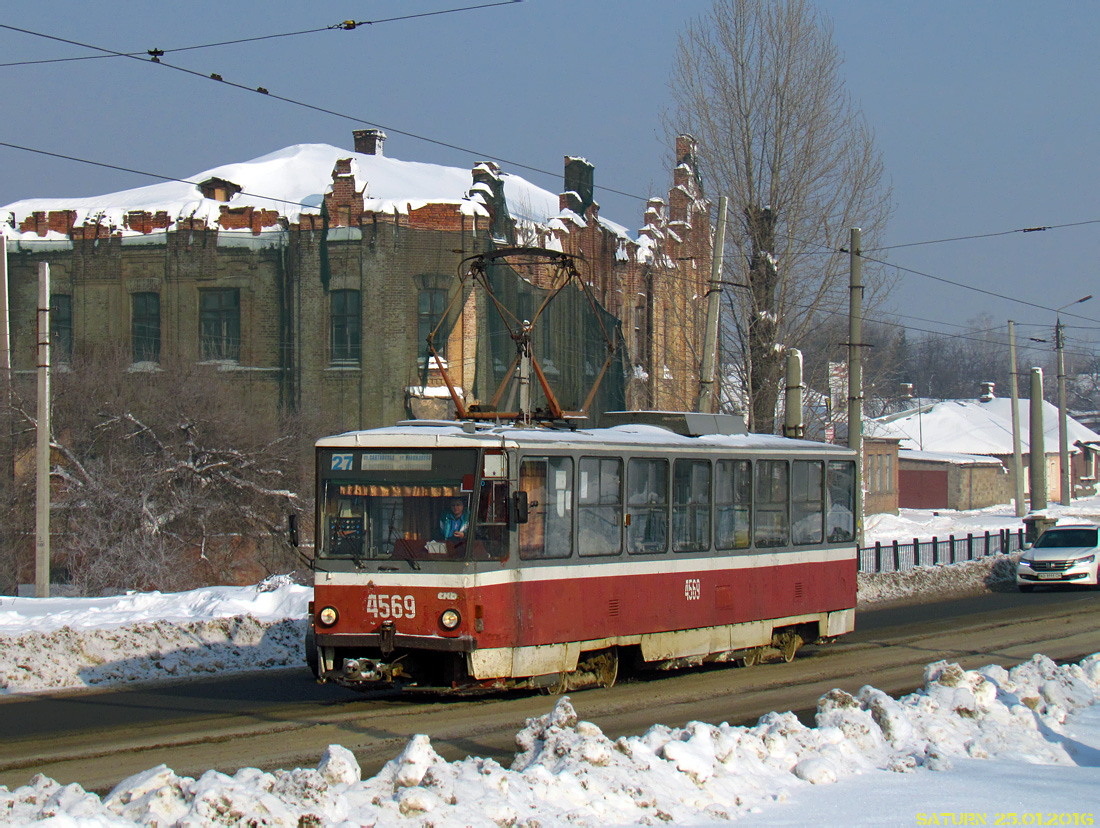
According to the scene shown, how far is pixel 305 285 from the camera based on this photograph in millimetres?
36281

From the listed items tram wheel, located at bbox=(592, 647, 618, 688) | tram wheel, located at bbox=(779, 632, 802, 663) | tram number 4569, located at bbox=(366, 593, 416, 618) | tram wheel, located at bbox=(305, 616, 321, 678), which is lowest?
tram wheel, located at bbox=(779, 632, 802, 663)

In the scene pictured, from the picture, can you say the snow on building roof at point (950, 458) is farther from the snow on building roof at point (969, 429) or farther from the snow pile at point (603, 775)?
the snow pile at point (603, 775)

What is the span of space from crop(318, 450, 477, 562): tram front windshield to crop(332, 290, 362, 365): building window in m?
24.6

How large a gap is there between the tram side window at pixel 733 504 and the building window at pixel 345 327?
23.0m

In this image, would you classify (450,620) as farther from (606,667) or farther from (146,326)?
(146,326)

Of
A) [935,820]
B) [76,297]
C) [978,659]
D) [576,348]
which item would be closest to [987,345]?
[576,348]

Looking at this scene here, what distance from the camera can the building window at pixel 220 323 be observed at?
120ft

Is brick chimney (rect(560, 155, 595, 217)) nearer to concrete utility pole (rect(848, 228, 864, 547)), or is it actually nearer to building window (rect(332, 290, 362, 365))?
building window (rect(332, 290, 362, 365))

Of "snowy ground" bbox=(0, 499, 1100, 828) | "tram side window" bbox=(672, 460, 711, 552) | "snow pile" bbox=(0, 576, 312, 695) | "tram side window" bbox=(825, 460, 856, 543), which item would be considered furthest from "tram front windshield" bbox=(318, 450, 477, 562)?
"tram side window" bbox=(825, 460, 856, 543)

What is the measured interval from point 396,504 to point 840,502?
23.9ft

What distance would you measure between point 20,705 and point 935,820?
8717 mm

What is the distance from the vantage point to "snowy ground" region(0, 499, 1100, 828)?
645 centimetres

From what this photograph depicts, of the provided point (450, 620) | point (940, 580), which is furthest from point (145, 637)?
point (940, 580)

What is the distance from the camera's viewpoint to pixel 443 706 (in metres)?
11.6
